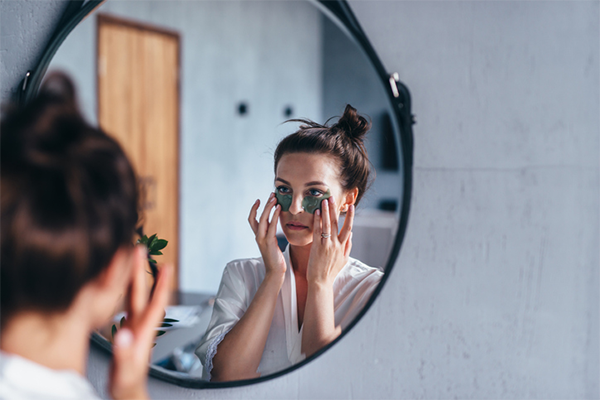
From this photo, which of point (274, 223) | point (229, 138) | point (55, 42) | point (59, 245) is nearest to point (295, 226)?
point (274, 223)

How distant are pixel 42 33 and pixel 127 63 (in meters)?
0.18

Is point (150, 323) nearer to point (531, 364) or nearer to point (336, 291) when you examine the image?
point (336, 291)

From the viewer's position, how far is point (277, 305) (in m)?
0.51

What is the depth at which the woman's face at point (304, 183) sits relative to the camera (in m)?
0.49

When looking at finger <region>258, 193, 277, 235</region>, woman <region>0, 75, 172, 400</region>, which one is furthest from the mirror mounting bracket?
finger <region>258, 193, 277, 235</region>

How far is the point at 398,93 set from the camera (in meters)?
0.53

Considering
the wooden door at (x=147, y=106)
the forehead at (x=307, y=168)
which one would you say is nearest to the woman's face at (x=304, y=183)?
the forehead at (x=307, y=168)

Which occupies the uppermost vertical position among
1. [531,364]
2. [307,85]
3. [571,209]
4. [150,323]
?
[307,85]

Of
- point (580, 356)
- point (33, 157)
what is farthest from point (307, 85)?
point (580, 356)

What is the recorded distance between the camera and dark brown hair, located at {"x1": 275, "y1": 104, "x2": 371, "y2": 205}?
0.50 meters

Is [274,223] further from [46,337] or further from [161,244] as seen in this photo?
[46,337]

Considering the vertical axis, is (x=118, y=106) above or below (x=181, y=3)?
below

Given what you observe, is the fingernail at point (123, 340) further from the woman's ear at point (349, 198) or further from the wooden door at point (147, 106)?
the woman's ear at point (349, 198)

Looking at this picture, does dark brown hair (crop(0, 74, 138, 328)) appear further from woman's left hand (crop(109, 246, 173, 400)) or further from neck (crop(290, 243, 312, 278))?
neck (crop(290, 243, 312, 278))
